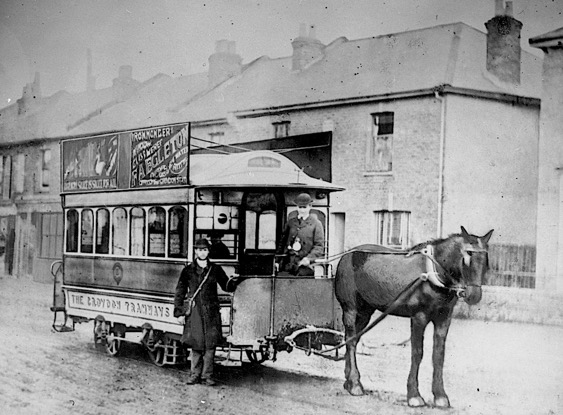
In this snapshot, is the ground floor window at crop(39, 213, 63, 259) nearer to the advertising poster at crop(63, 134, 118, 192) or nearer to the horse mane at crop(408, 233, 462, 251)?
the advertising poster at crop(63, 134, 118, 192)

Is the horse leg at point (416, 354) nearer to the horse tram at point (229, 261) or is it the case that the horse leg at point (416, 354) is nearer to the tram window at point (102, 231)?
the horse tram at point (229, 261)

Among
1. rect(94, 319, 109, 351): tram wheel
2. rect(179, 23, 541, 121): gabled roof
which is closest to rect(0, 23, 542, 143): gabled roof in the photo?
rect(179, 23, 541, 121): gabled roof

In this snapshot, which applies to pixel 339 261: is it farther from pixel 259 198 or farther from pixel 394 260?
pixel 259 198

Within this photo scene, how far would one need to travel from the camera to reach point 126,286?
6.23 meters

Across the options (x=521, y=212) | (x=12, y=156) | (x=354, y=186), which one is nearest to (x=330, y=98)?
(x=354, y=186)

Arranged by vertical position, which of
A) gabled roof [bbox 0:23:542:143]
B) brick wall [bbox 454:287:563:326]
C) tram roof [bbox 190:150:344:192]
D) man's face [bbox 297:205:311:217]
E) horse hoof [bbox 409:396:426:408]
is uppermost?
gabled roof [bbox 0:23:542:143]

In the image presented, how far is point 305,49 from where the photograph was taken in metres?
5.39

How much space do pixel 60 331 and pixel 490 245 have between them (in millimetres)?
4442

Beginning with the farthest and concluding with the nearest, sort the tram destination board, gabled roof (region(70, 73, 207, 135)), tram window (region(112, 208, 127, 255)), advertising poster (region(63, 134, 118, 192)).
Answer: advertising poster (region(63, 134, 118, 192)) → tram window (region(112, 208, 127, 255)) → gabled roof (region(70, 73, 207, 135)) → the tram destination board

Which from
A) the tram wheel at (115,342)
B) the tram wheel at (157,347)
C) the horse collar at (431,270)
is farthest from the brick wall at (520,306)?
the tram wheel at (115,342)

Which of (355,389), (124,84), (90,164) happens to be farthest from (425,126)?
(90,164)

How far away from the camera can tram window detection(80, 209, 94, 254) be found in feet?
21.9

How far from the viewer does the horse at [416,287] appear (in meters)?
4.23

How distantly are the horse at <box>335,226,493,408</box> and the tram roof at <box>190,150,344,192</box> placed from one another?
74cm
